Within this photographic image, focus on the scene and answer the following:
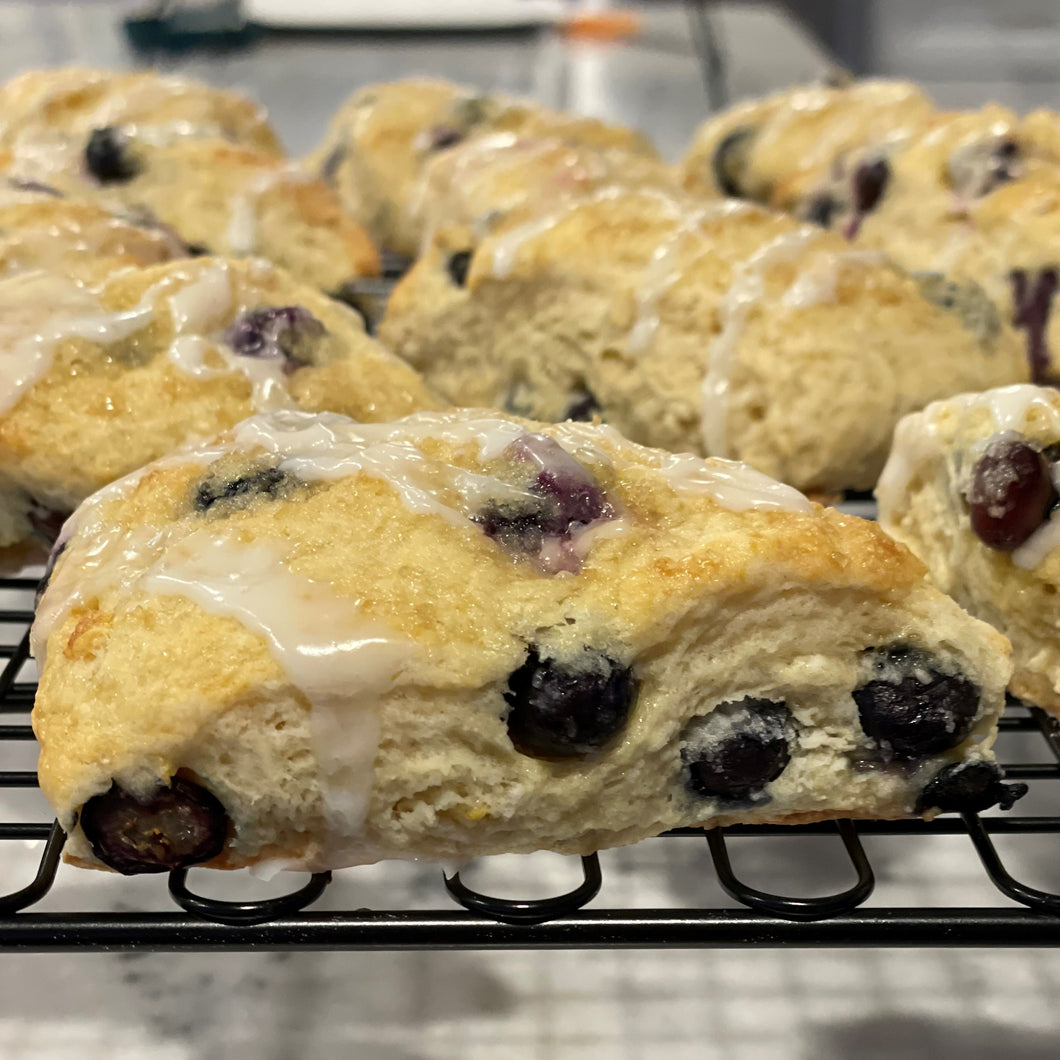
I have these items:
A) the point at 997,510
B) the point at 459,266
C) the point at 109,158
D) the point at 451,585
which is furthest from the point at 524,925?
the point at 109,158

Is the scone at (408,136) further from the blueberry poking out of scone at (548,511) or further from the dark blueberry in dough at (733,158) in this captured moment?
the blueberry poking out of scone at (548,511)

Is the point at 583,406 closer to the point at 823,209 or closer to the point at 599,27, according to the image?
the point at 823,209

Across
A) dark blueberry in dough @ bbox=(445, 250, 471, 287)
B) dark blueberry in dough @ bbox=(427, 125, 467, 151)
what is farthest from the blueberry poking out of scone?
A: dark blueberry in dough @ bbox=(427, 125, 467, 151)

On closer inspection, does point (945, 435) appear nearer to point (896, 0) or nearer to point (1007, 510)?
point (1007, 510)

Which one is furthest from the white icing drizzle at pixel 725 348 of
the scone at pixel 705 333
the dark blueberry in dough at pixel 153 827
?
the dark blueberry in dough at pixel 153 827

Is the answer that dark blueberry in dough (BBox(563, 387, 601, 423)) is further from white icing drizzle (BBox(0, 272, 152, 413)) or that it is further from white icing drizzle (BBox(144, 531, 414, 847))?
white icing drizzle (BBox(144, 531, 414, 847))
